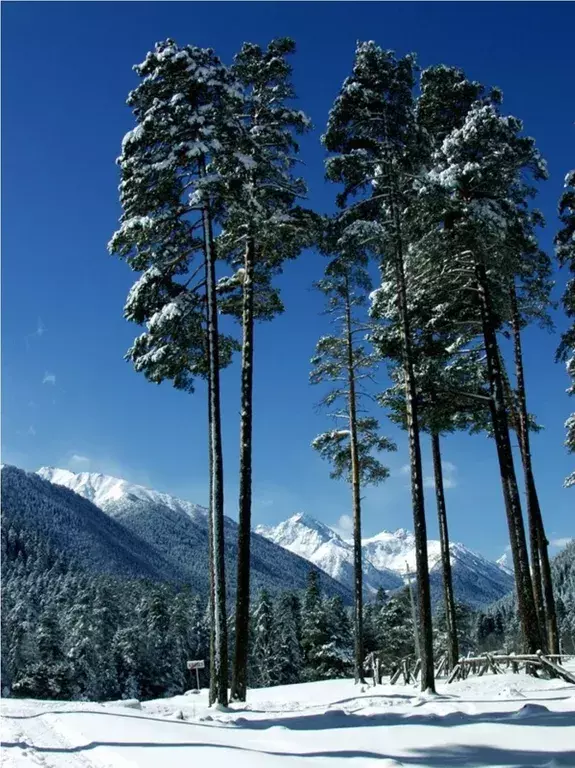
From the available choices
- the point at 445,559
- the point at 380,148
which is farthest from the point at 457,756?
the point at 445,559

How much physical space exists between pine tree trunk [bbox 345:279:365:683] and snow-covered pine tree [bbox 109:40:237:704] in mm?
8575

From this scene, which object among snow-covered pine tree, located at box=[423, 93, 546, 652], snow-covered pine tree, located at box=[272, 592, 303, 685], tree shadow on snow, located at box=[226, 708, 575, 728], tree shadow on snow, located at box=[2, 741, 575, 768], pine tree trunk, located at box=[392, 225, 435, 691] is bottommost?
snow-covered pine tree, located at box=[272, 592, 303, 685]

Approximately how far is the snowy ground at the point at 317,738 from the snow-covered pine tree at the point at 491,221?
4848 millimetres

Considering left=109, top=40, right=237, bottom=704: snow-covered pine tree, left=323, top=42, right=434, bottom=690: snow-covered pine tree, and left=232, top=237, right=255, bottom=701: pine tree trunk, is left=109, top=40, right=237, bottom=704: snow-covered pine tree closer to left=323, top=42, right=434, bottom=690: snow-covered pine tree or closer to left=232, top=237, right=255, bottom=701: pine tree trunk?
left=232, top=237, right=255, bottom=701: pine tree trunk

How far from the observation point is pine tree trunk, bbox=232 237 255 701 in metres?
13.5

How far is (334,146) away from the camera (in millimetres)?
16812

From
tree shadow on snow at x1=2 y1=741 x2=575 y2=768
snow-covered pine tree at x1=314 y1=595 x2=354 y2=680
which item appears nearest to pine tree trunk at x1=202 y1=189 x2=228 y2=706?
tree shadow on snow at x1=2 y1=741 x2=575 y2=768

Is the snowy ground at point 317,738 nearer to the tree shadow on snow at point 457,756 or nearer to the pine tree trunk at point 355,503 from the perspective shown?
the tree shadow on snow at point 457,756

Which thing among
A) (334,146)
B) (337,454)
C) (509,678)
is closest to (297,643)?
(337,454)

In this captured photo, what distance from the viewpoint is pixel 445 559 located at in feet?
67.6

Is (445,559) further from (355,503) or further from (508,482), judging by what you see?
(508,482)

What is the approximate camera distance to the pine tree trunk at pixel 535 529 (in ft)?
62.6

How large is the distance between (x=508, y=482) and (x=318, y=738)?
9712mm

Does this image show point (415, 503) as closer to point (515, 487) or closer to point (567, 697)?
point (515, 487)
